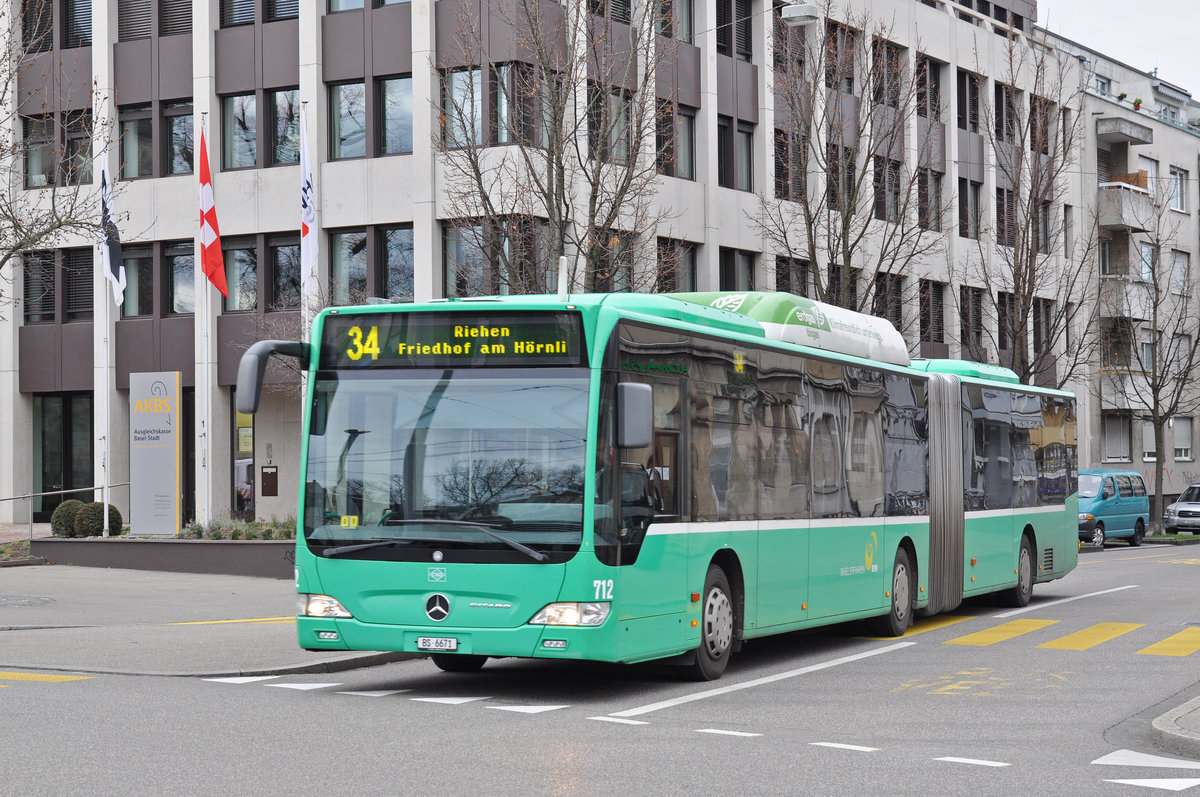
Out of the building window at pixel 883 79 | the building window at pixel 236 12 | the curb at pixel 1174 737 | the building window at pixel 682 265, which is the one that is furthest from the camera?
the building window at pixel 236 12

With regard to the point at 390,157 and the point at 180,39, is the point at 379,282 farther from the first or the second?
the point at 180,39

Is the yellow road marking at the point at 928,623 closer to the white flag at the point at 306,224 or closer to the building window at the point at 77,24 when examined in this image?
the white flag at the point at 306,224

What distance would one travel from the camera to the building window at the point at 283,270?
34.9 m

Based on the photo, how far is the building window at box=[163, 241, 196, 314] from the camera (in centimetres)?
3584

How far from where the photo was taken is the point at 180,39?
117 ft

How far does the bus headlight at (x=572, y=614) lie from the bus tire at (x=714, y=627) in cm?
→ 148

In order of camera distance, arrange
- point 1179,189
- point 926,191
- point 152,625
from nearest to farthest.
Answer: point 152,625 < point 926,191 < point 1179,189

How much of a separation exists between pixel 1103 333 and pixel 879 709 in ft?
155

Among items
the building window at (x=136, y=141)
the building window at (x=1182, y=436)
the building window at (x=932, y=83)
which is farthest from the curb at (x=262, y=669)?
the building window at (x=1182, y=436)

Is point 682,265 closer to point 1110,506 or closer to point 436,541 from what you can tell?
point 1110,506

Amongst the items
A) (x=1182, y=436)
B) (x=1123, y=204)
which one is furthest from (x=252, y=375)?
(x=1182, y=436)

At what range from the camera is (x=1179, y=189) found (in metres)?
63.9

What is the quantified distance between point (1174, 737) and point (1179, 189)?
58.6m

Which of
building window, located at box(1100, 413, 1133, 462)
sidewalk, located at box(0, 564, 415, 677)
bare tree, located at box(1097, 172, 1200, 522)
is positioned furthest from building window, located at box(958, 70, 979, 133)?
sidewalk, located at box(0, 564, 415, 677)
